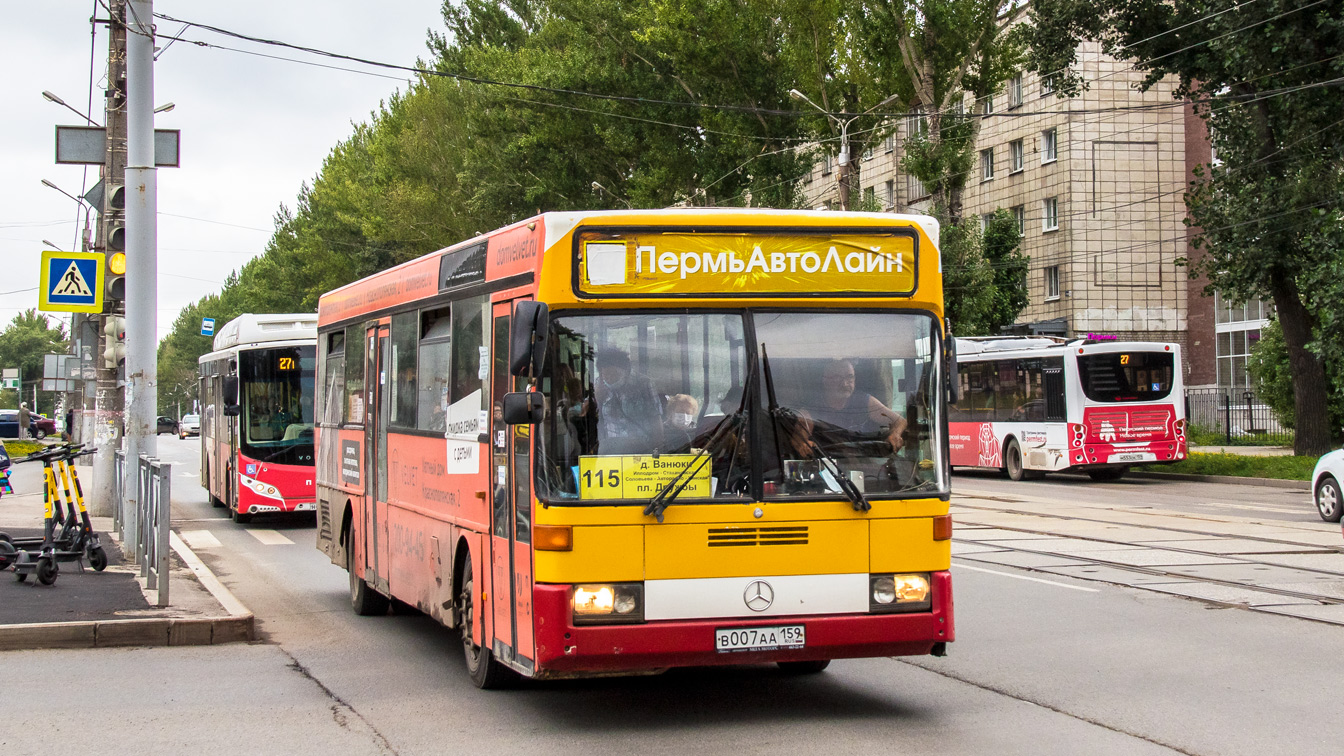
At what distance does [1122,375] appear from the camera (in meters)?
28.4

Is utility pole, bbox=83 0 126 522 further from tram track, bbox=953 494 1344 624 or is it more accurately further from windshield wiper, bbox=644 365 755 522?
windshield wiper, bbox=644 365 755 522

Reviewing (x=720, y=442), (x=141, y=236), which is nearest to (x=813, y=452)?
(x=720, y=442)

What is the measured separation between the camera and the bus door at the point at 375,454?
10.2 m

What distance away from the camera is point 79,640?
9.53 metres

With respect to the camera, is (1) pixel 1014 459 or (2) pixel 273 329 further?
(1) pixel 1014 459

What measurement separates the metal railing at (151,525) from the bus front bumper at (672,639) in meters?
4.48

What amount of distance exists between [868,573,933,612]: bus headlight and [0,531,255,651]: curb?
5.19 metres

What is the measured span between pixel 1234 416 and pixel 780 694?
135ft

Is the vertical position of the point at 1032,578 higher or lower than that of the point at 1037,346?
lower

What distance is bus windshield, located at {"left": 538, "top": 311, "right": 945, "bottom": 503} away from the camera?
6.66 m

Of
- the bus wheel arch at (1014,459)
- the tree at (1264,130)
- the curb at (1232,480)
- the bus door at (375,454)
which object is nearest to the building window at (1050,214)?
the tree at (1264,130)

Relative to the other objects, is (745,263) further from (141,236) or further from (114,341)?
(114,341)

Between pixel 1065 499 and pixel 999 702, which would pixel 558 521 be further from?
pixel 1065 499

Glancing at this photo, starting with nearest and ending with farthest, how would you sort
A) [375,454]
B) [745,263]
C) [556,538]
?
[556,538], [745,263], [375,454]
